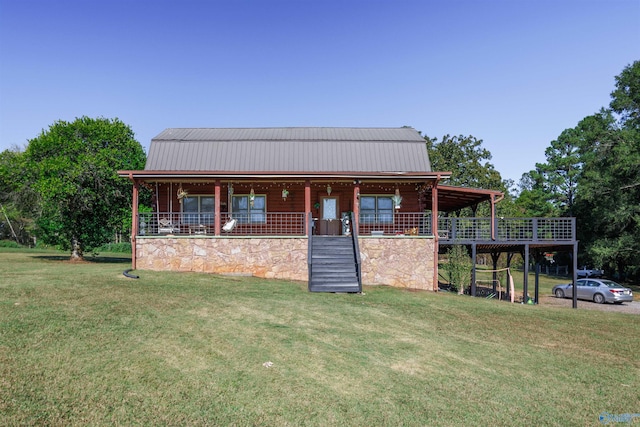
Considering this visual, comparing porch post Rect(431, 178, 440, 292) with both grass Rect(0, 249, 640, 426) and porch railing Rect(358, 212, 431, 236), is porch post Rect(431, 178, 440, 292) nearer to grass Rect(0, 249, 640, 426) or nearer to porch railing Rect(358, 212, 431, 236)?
porch railing Rect(358, 212, 431, 236)

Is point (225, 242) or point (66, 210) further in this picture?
point (66, 210)

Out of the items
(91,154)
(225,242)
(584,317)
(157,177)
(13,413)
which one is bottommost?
(584,317)

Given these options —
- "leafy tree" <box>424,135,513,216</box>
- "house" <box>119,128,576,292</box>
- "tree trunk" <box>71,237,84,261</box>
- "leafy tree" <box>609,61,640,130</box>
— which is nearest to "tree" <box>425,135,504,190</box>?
"leafy tree" <box>424,135,513,216</box>

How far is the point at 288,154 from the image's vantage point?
20500 millimetres

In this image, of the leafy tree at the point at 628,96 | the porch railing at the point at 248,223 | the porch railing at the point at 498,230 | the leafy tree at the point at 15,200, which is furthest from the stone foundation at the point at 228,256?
the leafy tree at the point at 628,96

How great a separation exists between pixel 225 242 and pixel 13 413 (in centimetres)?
1212

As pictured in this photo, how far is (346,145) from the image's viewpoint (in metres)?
20.7

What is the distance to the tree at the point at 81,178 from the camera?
2144cm

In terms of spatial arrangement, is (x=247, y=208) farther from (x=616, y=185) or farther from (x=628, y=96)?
(x=628, y=96)

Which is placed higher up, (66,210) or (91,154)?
(91,154)

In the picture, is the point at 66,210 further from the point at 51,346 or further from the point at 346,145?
the point at 51,346

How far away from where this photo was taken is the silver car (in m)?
22.7

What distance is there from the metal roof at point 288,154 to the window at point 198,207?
1.46m

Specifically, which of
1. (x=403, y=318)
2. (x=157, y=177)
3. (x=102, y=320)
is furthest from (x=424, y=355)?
(x=157, y=177)
